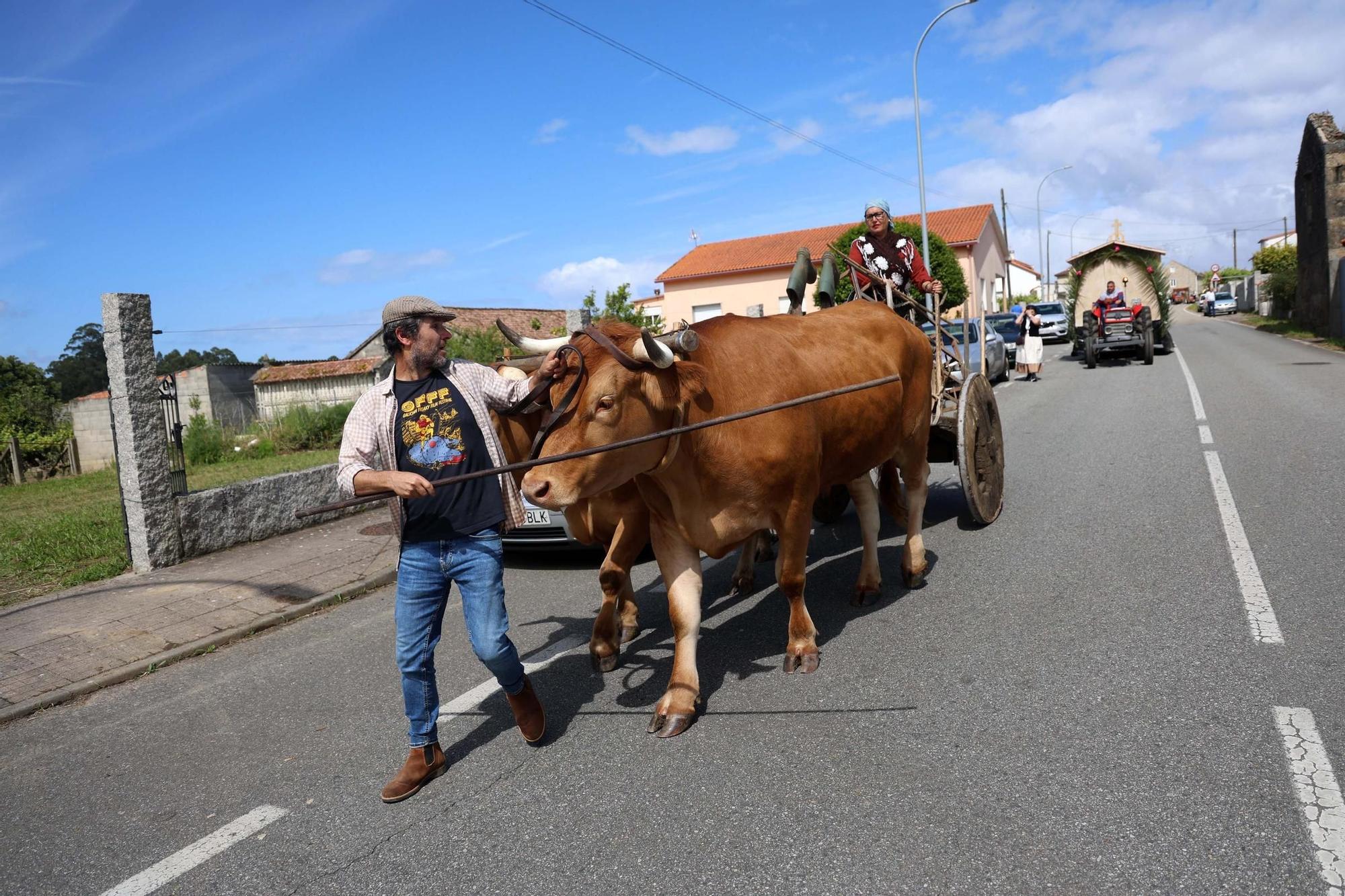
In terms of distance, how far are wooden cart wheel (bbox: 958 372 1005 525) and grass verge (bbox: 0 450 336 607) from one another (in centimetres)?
665

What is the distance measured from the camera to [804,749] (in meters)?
3.58

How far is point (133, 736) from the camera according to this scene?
4.55 meters

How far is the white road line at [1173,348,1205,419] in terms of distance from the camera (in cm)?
1230

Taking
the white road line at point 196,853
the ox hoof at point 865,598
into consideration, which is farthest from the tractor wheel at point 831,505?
the white road line at point 196,853

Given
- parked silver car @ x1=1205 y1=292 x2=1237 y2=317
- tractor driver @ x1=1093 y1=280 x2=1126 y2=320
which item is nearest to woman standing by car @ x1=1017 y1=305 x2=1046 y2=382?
tractor driver @ x1=1093 y1=280 x2=1126 y2=320

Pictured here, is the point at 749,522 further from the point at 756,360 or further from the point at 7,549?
the point at 7,549

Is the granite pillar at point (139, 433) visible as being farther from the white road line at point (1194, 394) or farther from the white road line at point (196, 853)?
the white road line at point (1194, 394)

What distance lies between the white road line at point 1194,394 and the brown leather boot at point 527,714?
1095cm

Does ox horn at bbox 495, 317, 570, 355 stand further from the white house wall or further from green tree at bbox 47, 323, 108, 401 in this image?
green tree at bbox 47, 323, 108, 401

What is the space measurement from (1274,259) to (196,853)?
58.4m

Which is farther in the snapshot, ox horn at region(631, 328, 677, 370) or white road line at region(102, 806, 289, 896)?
ox horn at region(631, 328, 677, 370)

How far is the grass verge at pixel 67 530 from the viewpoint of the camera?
295 inches

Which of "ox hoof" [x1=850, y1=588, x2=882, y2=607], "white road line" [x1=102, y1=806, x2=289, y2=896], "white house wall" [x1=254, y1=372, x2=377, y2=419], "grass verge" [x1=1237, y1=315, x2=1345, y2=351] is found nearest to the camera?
"white road line" [x1=102, y1=806, x2=289, y2=896]

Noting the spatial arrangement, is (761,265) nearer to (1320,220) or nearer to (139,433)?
Result: (1320,220)
